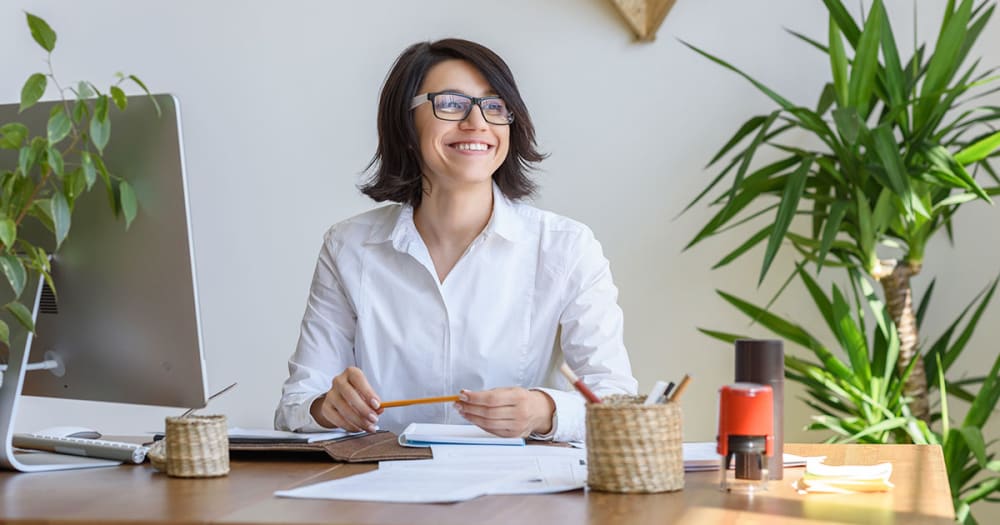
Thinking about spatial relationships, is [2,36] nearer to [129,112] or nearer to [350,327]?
[350,327]

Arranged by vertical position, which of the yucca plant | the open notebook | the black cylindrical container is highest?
the black cylindrical container

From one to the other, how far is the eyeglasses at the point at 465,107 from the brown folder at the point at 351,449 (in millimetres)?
699

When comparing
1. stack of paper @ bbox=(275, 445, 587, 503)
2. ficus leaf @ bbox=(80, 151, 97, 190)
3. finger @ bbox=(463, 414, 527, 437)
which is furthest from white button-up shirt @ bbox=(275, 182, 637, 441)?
ficus leaf @ bbox=(80, 151, 97, 190)

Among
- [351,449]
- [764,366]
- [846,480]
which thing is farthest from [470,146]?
[846,480]

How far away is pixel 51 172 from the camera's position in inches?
61.1

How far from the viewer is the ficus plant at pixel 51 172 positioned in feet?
4.65

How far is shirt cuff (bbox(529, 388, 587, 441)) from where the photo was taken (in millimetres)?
1750

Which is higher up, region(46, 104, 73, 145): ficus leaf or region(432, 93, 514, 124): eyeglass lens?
region(432, 93, 514, 124): eyeglass lens

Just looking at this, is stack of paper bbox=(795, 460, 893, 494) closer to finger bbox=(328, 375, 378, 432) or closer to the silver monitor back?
finger bbox=(328, 375, 378, 432)

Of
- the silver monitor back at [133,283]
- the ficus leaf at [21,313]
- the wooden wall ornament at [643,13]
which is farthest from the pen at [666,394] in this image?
the wooden wall ornament at [643,13]

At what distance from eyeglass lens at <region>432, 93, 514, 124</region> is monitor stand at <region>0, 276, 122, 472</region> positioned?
82 centimetres

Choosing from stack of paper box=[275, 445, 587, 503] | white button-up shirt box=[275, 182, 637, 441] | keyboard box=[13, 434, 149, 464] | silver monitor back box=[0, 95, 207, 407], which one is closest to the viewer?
stack of paper box=[275, 445, 587, 503]

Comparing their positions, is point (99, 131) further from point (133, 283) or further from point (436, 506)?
point (436, 506)

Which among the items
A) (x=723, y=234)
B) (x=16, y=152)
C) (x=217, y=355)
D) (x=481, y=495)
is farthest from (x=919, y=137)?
(x=217, y=355)
